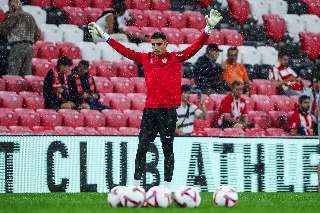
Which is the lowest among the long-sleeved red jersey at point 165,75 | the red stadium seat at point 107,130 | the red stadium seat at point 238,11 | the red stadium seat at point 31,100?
the red stadium seat at point 107,130

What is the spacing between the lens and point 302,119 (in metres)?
15.9

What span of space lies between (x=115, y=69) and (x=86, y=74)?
1.68 meters

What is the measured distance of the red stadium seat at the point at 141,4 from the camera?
18250 mm

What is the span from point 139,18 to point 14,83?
12.2 ft

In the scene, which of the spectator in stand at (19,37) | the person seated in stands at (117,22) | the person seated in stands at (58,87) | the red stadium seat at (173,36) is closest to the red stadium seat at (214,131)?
the person seated in stands at (58,87)

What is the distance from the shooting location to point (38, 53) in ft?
53.4

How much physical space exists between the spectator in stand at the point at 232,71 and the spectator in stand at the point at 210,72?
79 mm

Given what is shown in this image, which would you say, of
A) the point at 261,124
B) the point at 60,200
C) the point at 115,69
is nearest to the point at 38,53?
the point at 115,69

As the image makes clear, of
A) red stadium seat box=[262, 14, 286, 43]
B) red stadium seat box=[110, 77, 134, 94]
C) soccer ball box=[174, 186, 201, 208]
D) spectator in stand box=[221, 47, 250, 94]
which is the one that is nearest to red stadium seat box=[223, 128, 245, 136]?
spectator in stand box=[221, 47, 250, 94]

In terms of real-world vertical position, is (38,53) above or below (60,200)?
above

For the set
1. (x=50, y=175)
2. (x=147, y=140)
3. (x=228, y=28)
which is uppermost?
(x=228, y=28)

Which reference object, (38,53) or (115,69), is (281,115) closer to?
(115,69)

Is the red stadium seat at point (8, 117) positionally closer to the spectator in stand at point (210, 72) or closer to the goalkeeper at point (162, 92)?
the spectator in stand at point (210, 72)

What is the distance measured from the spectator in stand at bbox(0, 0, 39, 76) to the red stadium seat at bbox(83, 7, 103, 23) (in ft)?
6.08
